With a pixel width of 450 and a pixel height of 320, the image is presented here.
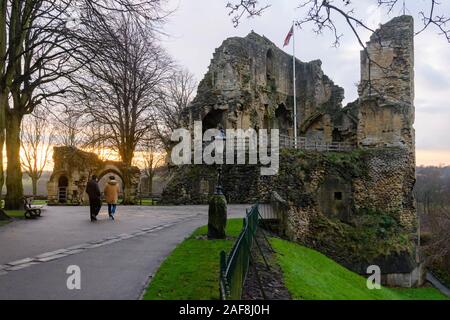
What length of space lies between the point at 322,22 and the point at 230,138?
21.3 meters

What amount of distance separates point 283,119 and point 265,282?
34.6 m

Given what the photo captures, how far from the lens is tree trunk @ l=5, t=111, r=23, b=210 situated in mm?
21547

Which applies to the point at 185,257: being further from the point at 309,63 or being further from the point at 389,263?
the point at 309,63

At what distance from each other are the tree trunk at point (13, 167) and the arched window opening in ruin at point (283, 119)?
2537 centimetres

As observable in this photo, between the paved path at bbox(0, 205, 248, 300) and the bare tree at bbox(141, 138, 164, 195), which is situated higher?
the bare tree at bbox(141, 138, 164, 195)

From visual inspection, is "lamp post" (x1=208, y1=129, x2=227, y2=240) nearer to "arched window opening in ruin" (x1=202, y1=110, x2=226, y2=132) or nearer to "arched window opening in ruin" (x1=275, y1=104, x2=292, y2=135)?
"arched window opening in ruin" (x1=202, y1=110, x2=226, y2=132)

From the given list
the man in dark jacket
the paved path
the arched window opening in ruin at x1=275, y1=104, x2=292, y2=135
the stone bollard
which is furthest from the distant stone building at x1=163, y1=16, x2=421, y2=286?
the paved path

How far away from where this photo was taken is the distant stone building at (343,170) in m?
25.3

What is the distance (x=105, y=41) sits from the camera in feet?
45.9

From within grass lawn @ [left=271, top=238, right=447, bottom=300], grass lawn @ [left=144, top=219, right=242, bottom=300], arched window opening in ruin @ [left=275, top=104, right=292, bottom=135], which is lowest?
grass lawn @ [left=271, top=238, right=447, bottom=300]

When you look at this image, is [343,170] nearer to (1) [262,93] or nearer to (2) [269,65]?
(1) [262,93]

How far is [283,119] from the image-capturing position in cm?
4381

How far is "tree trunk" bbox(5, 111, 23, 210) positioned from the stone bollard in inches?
502
